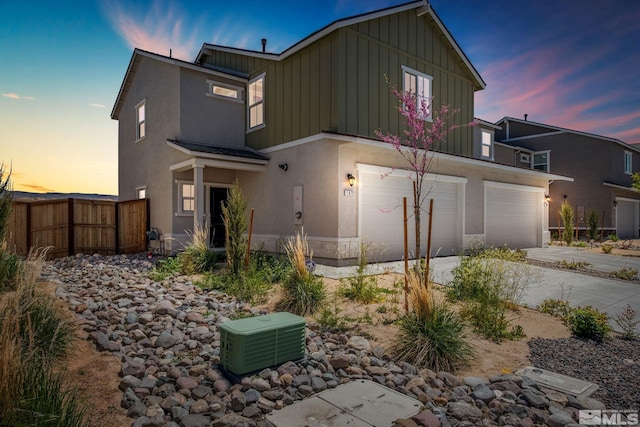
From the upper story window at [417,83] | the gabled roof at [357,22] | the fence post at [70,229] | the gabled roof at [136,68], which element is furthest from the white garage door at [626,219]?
the fence post at [70,229]

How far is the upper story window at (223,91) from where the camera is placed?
11.7 metres

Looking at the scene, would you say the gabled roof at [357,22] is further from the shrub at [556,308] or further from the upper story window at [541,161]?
the upper story window at [541,161]

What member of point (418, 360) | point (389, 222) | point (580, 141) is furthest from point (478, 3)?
point (580, 141)

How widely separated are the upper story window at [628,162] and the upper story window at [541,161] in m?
5.77

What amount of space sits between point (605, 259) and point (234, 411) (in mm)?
12929

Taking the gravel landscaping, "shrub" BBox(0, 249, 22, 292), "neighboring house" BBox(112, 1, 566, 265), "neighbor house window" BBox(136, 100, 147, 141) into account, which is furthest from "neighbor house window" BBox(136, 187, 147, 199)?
the gravel landscaping

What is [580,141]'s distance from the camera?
21016mm

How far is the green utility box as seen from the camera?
322 centimetres

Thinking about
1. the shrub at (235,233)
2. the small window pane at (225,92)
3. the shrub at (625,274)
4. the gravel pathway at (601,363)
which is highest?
the small window pane at (225,92)

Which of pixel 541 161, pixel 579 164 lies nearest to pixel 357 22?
pixel 541 161

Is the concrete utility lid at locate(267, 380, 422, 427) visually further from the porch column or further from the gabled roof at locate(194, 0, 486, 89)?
the gabled roof at locate(194, 0, 486, 89)

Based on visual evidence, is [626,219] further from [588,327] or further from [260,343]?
[260,343]

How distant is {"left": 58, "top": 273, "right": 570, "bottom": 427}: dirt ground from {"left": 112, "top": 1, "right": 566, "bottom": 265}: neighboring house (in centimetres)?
335

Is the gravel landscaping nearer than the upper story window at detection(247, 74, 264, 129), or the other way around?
the gravel landscaping
